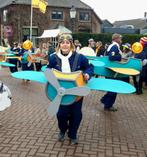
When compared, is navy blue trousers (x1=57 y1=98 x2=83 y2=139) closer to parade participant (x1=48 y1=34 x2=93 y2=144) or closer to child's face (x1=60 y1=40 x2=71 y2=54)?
parade participant (x1=48 y1=34 x2=93 y2=144)

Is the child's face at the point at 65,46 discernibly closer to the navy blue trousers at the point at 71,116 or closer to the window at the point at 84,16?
the navy blue trousers at the point at 71,116

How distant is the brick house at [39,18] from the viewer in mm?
43594

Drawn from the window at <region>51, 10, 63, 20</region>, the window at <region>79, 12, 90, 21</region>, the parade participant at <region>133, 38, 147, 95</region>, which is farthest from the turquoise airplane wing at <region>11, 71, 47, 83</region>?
the window at <region>79, 12, 90, 21</region>

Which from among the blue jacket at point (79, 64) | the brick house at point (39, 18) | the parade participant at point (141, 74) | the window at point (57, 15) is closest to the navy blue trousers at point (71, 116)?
the blue jacket at point (79, 64)

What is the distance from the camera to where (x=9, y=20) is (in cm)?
4409

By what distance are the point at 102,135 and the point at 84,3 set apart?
4412 cm

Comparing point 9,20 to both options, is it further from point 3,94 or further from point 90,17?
point 3,94

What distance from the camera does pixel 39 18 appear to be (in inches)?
1762

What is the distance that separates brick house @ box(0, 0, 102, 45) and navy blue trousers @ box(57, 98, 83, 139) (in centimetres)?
3506

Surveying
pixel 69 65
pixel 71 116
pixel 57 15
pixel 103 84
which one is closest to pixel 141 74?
pixel 103 84

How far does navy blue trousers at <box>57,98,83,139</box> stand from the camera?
543 centimetres

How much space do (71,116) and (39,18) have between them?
132ft

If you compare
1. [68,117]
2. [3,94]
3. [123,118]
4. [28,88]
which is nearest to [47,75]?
[68,117]

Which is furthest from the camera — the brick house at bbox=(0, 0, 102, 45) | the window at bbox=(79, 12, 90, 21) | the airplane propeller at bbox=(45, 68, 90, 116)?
the window at bbox=(79, 12, 90, 21)
